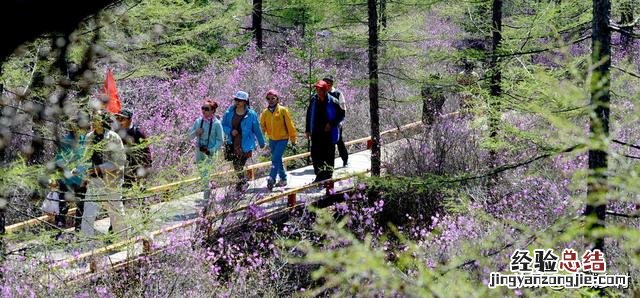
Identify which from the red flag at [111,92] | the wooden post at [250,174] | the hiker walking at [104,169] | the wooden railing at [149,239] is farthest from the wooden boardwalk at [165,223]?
the red flag at [111,92]

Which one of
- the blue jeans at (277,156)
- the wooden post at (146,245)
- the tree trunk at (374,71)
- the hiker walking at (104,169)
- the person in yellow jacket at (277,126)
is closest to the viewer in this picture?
the hiker walking at (104,169)

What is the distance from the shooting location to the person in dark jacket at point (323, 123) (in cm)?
988

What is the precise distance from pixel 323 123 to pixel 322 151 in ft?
1.71

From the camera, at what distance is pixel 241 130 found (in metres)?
9.51

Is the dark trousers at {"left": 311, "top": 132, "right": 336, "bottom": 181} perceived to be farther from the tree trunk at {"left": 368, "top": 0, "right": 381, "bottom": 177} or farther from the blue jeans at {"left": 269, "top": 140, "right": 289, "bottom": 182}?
the tree trunk at {"left": 368, "top": 0, "right": 381, "bottom": 177}

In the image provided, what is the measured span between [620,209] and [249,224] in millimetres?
4460

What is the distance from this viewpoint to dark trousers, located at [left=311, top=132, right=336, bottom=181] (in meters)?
10.1

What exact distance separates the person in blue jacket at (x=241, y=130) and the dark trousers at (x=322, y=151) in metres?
0.99

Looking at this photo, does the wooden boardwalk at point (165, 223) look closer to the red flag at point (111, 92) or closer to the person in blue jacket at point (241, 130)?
the person in blue jacket at point (241, 130)

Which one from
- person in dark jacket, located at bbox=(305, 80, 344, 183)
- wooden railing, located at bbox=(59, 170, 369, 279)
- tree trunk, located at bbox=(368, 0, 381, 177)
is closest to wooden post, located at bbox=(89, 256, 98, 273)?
wooden railing, located at bbox=(59, 170, 369, 279)

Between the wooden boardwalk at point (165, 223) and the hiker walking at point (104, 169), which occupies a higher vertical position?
the hiker walking at point (104, 169)

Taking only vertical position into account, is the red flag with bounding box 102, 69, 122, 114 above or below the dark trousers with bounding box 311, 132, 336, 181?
above

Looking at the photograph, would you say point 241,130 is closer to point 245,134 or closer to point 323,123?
point 245,134

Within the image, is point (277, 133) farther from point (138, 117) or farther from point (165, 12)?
point (138, 117)
